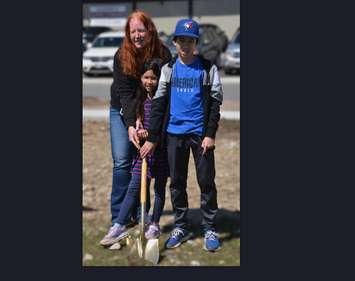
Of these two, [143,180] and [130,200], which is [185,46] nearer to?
[143,180]

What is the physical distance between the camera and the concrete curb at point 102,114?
962cm

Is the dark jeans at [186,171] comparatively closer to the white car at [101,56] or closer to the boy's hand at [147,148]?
the boy's hand at [147,148]

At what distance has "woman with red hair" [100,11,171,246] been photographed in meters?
4.65

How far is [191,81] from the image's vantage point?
4512 millimetres

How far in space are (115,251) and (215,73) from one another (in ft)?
5.63

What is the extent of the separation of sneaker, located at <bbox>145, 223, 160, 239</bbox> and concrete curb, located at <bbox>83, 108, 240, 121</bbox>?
4533mm

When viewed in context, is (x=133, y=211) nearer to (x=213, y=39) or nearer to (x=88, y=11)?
(x=213, y=39)

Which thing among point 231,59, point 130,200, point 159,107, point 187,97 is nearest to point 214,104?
point 187,97

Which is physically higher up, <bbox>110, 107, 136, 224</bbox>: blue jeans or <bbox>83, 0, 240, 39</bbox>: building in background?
<bbox>83, 0, 240, 39</bbox>: building in background

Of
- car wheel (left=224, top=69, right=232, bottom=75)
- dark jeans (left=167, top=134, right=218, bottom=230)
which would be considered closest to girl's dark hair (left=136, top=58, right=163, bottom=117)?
dark jeans (left=167, top=134, right=218, bottom=230)

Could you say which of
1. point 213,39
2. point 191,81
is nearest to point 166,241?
point 191,81

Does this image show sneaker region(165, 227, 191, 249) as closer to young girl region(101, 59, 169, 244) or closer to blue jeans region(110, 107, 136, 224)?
young girl region(101, 59, 169, 244)

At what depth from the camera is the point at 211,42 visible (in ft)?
70.1

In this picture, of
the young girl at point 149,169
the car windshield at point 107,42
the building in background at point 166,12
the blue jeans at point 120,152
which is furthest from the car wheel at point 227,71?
the young girl at point 149,169
